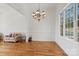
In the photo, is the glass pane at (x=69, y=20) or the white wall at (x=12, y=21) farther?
the glass pane at (x=69, y=20)

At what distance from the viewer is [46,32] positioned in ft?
7.63

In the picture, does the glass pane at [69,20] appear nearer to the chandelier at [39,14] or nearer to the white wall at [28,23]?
the white wall at [28,23]

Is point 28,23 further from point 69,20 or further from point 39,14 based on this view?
point 69,20

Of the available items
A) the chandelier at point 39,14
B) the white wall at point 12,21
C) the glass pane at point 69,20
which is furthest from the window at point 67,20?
the white wall at point 12,21

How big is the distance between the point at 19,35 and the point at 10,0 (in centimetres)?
128

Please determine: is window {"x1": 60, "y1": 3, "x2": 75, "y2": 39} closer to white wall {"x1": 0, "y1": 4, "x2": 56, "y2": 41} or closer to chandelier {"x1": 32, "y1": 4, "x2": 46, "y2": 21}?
white wall {"x1": 0, "y1": 4, "x2": 56, "y2": 41}

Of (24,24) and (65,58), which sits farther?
(24,24)

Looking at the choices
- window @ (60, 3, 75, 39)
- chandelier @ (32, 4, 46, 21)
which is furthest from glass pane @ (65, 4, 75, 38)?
chandelier @ (32, 4, 46, 21)

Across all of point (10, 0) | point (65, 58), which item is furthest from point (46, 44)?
point (10, 0)

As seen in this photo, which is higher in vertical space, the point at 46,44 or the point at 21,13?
the point at 21,13

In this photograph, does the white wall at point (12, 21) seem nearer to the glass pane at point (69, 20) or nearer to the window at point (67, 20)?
the window at point (67, 20)

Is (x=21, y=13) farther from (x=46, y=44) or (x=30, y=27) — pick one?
(x=46, y=44)

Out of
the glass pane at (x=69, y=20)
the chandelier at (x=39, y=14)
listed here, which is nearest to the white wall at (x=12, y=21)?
the chandelier at (x=39, y=14)

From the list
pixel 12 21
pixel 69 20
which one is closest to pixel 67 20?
pixel 69 20
